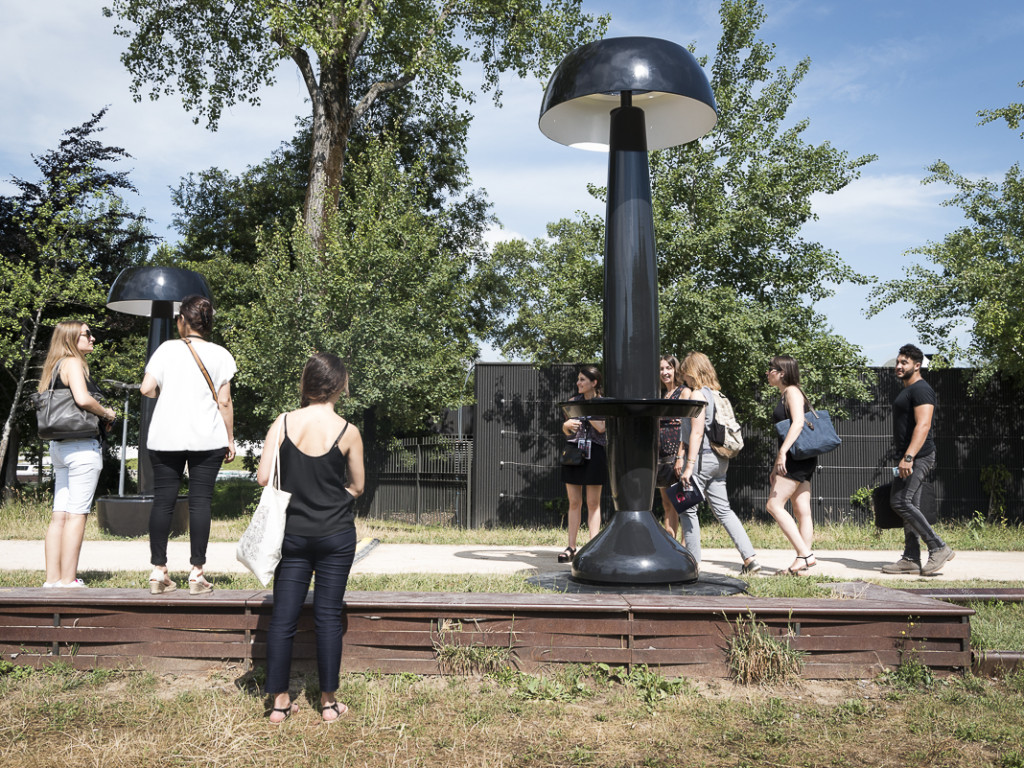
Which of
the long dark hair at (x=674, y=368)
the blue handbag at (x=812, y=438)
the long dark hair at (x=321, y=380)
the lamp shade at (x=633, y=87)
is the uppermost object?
the lamp shade at (x=633, y=87)

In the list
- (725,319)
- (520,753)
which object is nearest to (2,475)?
(725,319)

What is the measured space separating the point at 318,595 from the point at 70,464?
90.1 inches

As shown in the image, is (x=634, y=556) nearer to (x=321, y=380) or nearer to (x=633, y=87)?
(x=321, y=380)

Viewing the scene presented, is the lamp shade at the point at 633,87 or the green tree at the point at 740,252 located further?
the green tree at the point at 740,252

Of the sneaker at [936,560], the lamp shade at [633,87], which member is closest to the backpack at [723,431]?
the sneaker at [936,560]

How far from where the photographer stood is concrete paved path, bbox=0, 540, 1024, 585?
6699 mm

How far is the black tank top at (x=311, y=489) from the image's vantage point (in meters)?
3.61

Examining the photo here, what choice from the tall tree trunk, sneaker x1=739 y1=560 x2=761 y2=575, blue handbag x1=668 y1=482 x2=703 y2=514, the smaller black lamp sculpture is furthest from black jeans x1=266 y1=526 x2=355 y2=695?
the tall tree trunk

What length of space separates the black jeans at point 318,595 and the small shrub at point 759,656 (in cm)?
191

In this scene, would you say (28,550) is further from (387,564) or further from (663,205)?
(663,205)

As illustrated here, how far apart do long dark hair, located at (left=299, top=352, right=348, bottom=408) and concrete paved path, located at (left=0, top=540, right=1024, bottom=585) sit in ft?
9.74

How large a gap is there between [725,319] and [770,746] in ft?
31.0

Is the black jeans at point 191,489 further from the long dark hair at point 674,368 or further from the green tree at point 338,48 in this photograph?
the green tree at point 338,48

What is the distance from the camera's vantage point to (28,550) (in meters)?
8.22
